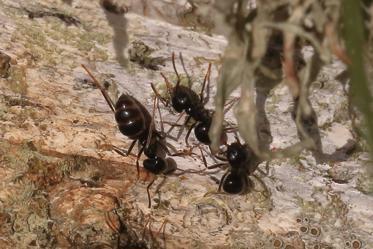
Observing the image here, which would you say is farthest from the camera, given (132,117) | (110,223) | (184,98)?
(110,223)

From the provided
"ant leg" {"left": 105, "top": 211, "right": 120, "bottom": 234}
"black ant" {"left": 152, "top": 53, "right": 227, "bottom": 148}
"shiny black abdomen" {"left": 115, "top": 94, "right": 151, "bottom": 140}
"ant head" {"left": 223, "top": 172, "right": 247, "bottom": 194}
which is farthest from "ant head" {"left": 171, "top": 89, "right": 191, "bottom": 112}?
"ant leg" {"left": 105, "top": 211, "right": 120, "bottom": 234}

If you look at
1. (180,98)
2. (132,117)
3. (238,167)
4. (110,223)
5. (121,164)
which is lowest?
(110,223)

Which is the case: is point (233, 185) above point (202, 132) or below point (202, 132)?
below

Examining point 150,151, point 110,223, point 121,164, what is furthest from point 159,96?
point 110,223

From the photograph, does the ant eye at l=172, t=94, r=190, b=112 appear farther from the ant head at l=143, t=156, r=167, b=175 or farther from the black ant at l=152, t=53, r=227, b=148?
the ant head at l=143, t=156, r=167, b=175

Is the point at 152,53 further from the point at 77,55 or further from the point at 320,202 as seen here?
the point at 320,202

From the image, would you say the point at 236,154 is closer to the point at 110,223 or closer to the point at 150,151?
the point at 150,151
